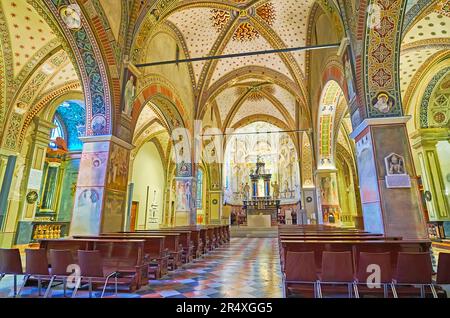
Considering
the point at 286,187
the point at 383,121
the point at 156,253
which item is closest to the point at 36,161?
the point at 156,253

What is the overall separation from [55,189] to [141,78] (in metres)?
8.69

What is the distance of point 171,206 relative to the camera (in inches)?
794

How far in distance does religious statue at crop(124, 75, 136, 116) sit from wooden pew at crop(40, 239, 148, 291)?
4.11 metres

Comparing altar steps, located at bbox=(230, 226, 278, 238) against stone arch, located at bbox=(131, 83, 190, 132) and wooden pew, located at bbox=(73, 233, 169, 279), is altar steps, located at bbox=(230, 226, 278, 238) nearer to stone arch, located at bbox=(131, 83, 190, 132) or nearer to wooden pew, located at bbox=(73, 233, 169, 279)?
stone arch, located at bbox=(131, 83, 190, 132)

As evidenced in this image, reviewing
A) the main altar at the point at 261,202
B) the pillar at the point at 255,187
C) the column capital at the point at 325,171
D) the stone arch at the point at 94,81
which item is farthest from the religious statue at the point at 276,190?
the stone arch at the point at 94,81

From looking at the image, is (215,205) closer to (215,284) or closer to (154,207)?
(154,207)

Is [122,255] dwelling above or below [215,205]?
→ below

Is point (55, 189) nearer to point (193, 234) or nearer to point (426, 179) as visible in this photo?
point (193, 234)

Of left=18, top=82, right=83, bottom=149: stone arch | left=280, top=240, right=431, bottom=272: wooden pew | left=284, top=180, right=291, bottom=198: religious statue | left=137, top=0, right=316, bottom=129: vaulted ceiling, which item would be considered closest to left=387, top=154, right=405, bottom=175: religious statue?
left=280, top=240, right=431, bottom=272: wooden pew

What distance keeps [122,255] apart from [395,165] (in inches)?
240

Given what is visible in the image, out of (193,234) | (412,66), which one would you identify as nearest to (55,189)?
(193,234)

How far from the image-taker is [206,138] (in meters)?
18.3

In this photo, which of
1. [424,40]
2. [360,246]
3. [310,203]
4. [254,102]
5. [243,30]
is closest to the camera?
[360,246]

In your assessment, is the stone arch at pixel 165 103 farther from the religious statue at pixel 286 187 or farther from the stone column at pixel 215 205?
the religious statue at pixel 286 187
